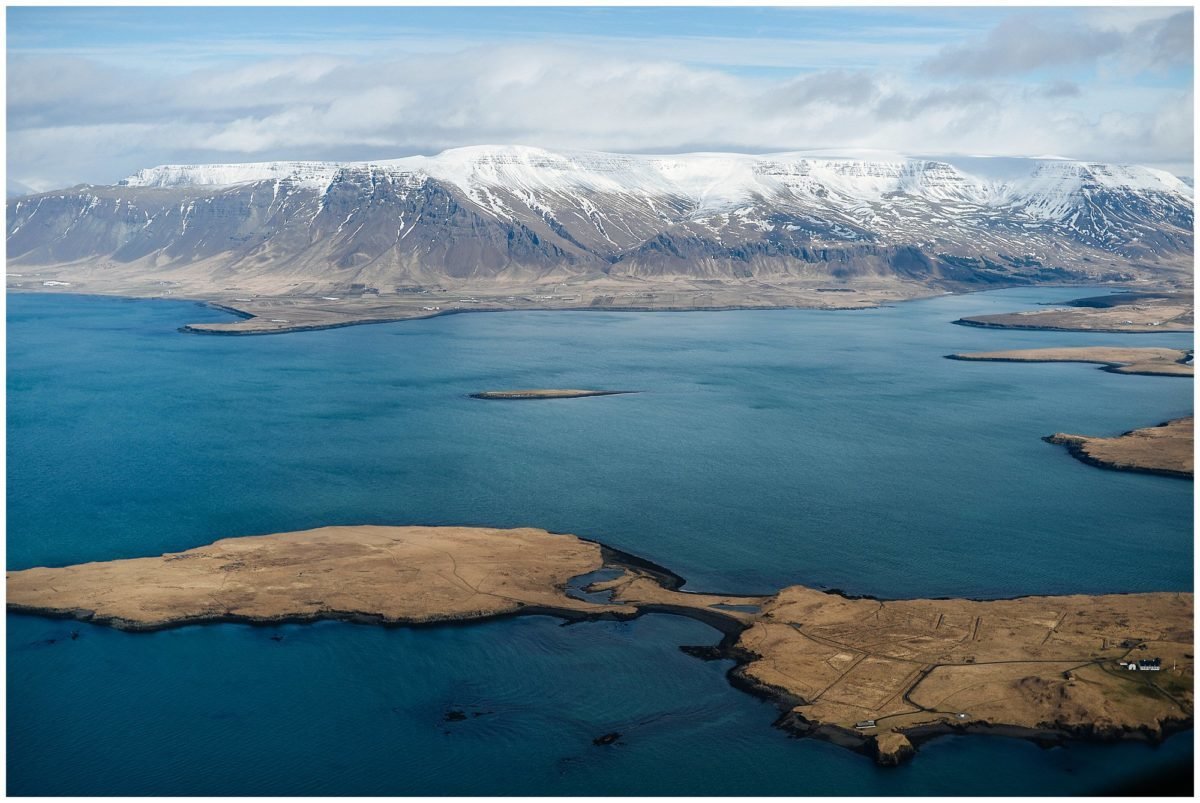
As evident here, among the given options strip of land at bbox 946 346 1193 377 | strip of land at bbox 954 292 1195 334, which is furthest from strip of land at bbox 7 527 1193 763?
strip of land at bbox 954 292 1195 334

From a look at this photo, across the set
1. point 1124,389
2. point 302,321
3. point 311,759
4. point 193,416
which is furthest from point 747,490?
point 302,321

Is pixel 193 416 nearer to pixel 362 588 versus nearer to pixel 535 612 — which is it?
pixel 362 588

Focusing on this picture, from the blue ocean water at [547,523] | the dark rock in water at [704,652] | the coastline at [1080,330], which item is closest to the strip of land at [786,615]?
the dark rock in water at [704,652]

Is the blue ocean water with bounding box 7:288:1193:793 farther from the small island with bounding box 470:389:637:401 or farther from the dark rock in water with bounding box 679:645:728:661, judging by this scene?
the small island with bounding box 470:389:637:401

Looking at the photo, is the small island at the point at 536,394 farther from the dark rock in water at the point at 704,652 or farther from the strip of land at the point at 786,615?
the dark rock in water at the point at 704,652

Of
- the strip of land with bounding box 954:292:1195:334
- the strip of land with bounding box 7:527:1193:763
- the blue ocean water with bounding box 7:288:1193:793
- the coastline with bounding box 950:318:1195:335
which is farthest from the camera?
the strip of land with bounding box 954:292:1195:334

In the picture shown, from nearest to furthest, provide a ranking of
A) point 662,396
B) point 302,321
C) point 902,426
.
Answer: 1. point 902,426
2. point 662,396
3. point 302,321
